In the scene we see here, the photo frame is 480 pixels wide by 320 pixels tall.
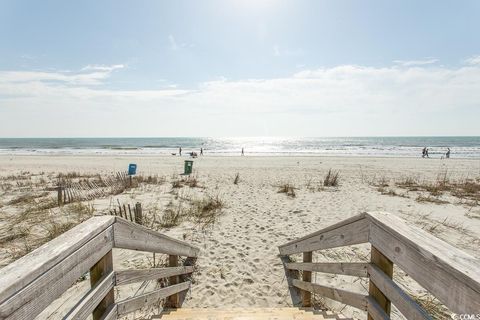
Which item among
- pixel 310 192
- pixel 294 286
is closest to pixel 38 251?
pixel 294 286

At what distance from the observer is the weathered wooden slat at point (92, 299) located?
135cm

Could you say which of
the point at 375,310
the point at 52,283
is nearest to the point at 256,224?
the point at 375,310

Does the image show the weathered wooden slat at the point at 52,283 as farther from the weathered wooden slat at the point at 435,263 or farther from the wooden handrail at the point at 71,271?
the weathered wooden slat at the point at 435,263

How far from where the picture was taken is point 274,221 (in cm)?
762

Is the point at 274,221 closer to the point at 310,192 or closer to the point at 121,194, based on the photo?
the point at 310,192

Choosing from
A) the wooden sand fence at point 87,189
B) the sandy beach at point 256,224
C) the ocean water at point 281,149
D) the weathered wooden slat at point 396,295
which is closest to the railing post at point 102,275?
the weathered wooden slat at point 396,295

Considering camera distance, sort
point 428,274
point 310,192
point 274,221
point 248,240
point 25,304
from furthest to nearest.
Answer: point 310,192
point 274,221
point 248,240
point 428,274
point 25,304

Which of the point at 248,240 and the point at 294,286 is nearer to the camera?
the point at 294,286

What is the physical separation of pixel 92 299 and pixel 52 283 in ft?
1.42

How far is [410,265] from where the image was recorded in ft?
4.33

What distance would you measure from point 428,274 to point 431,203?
395 inches

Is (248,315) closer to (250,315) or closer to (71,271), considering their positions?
(250,315)

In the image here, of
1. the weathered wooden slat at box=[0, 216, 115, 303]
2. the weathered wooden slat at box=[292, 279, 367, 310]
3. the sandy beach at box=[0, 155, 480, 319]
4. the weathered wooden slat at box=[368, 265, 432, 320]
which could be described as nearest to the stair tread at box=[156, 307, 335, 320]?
the weathered wooden slat at box=[292, 279, 367, 310]

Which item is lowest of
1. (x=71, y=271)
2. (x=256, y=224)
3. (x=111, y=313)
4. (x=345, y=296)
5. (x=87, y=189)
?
(x=256, y=224)
